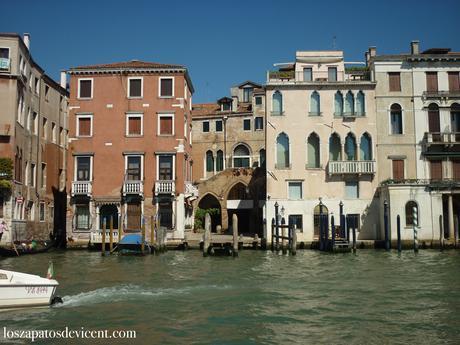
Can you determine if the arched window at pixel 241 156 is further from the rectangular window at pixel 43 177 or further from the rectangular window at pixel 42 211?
the rectangular window at pixel 42 211

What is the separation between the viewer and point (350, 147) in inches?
1137

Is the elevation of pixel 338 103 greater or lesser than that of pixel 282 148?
greater

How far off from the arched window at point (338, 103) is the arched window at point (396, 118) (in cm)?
272

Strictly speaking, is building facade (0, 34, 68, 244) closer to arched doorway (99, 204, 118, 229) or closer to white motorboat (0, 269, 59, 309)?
arched doorway (99, 204, 118, 229)

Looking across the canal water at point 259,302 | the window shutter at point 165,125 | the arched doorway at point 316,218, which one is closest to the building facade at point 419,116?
the arched doorway at point 316,218

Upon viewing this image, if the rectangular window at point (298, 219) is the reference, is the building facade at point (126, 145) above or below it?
above

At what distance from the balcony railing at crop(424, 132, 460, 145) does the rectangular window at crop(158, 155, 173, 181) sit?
1366 cm

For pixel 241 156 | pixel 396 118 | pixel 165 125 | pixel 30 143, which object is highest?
pixel 396 118

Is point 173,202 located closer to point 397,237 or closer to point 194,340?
point 397,237

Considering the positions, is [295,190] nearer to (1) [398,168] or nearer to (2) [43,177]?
(1) [398,168]

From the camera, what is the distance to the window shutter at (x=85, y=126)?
94.6ft

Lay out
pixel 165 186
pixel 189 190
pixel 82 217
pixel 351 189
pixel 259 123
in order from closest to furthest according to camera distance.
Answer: pixel 165 186, pixel 82 217, pixel 351 189, pixel 189 190, pixel 259 123

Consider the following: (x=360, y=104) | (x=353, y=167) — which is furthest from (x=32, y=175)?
(x=360, y=104)

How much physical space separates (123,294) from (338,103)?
64.6ft
